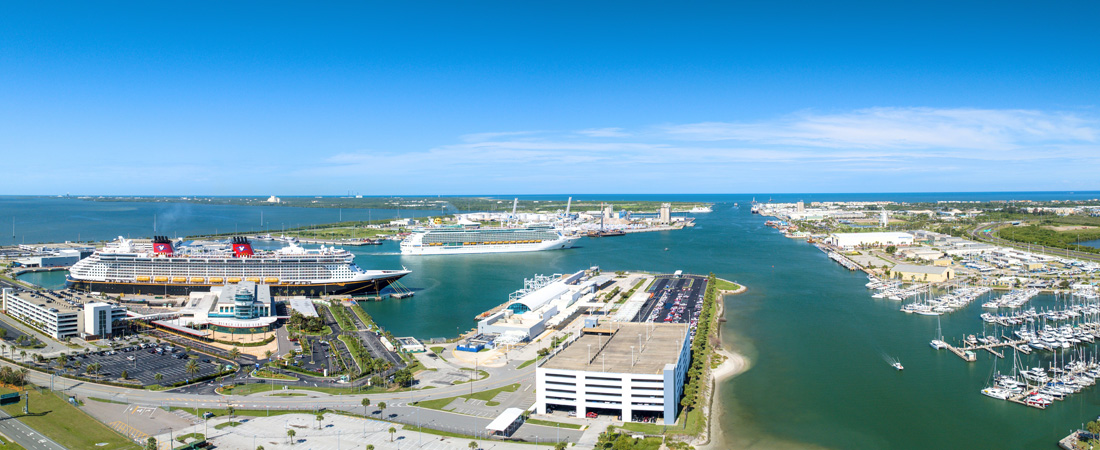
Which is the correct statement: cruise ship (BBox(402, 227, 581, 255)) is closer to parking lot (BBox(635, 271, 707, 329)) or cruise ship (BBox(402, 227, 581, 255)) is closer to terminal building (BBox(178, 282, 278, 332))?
parking lot (BBox(635, 271, 707, 329))

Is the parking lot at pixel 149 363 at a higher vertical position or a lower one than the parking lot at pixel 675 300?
lower

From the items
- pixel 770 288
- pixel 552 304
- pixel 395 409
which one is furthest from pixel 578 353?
pixel 770 288

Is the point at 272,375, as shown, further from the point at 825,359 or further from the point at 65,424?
the point at 825,359

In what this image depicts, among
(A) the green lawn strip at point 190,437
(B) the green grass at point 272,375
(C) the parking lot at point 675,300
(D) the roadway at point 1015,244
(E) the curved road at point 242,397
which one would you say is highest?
(D) the roadway at point 1015,244

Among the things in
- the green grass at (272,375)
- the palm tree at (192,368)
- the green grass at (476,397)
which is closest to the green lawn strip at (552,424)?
the green grass at (476,397)

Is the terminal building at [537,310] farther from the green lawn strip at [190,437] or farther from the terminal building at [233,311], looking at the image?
the green lawn strip at [190,437]

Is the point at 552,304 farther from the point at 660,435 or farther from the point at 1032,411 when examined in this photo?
the point at 1032,411
